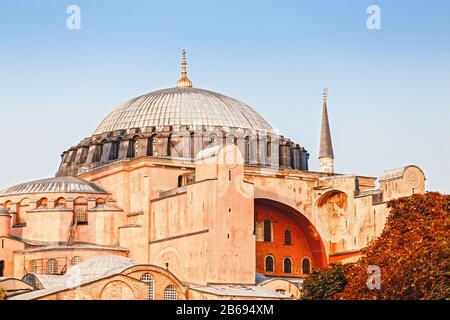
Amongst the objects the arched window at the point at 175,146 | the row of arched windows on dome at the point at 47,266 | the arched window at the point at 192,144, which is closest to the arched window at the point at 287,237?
the arched window at the point at 192,144

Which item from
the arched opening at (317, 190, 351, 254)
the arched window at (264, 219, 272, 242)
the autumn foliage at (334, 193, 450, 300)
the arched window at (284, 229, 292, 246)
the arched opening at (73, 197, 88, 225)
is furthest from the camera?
the arched window at (284, 229, 292, 246)

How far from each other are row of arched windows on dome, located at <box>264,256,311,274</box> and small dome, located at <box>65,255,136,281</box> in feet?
32.4

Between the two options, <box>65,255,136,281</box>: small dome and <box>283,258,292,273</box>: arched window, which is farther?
<box>283,258,292,273</box>: arched window

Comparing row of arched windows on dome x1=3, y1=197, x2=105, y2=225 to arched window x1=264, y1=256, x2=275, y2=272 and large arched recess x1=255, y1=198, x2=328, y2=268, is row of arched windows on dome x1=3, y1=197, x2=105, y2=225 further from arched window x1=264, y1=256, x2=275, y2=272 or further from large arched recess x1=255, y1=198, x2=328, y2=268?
arched window x1=264, y1=256, x2=275, y2=272

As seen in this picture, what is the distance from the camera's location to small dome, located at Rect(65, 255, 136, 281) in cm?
5350

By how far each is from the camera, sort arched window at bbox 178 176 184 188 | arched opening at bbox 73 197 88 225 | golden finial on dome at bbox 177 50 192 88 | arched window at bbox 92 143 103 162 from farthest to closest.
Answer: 1. golden finial on dome at bbox 177 50 192 88
2. arched window at bbox 92 143 103 162
3. arched opening at bbox 73 197 88 225
4. arched window at bbox 178 176 184 188

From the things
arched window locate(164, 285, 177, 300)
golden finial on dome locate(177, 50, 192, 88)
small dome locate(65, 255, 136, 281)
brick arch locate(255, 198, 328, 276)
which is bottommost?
arched window locate(164, 285, 177, 300)

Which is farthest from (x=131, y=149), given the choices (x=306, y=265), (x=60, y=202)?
(x=306, y=265)

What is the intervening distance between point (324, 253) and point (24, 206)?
45.6 feet

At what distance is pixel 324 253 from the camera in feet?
209

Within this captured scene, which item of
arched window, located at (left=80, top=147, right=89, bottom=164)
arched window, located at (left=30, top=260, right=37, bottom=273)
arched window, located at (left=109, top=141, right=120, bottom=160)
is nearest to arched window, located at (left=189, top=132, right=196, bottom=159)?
arched window, located at (left=109, top=141, right=120, bottom=160)

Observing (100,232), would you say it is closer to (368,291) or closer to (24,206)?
(24,206)
